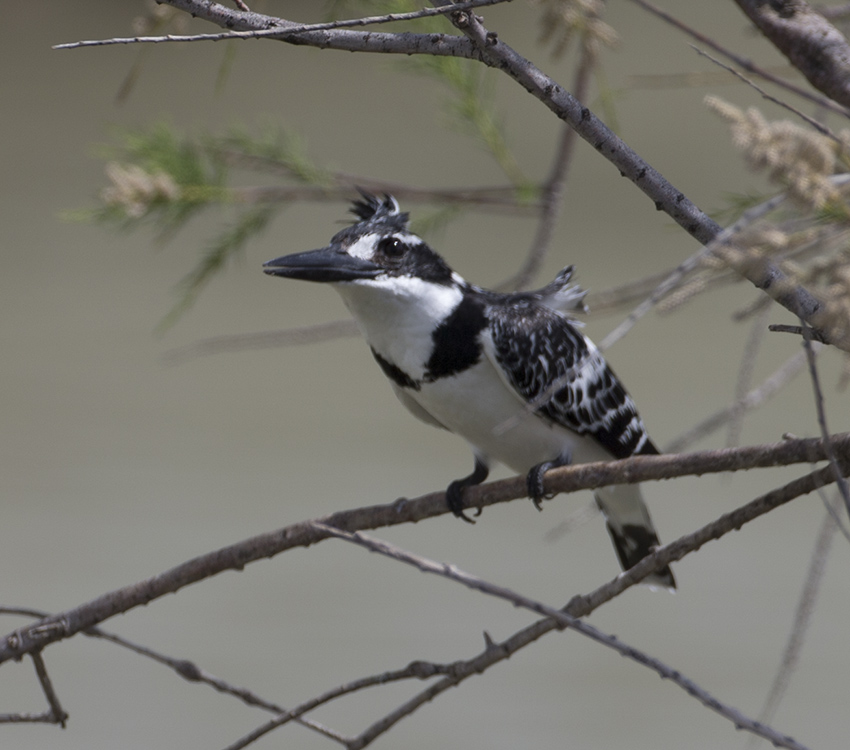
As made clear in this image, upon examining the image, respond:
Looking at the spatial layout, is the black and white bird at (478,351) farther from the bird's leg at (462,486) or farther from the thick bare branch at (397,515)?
the thick bare branch at (397,515)

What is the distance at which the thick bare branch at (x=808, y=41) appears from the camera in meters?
0.41

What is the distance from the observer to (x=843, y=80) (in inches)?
16.0

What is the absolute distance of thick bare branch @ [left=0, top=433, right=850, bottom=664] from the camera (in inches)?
19.0

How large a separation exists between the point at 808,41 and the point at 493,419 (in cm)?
56

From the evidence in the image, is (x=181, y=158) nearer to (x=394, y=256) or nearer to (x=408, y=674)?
(x=394, y=256)

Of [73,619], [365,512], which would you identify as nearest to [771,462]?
[365,512]

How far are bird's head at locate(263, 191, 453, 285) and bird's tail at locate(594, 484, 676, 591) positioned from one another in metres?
0.31

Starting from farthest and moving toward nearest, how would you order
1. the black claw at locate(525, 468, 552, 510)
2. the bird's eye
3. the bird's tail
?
the bird's tail
the bird's eye
the black claw at locate(525, 468, 552, 510)

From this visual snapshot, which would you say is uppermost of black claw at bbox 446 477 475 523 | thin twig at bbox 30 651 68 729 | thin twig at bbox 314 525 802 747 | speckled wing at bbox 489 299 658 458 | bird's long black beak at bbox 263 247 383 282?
bird's long black beak at bbox 263 247 383 282

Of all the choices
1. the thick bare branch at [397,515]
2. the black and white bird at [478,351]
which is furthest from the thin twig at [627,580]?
the black and white bird at [478,351]

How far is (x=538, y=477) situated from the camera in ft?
2.31

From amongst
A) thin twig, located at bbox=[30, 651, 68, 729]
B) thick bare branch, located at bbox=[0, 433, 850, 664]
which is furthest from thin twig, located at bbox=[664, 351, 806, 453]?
thin twig, located at bbox=[30, 651, 68, 729]

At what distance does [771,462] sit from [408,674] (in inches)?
8.6

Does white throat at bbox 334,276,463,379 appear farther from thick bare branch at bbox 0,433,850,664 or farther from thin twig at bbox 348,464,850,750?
thin twig at bbox 348,464,850,750
